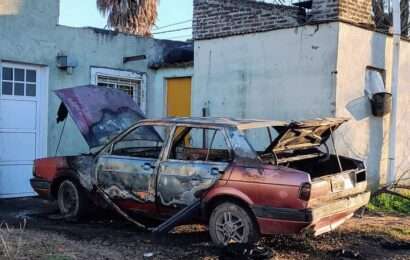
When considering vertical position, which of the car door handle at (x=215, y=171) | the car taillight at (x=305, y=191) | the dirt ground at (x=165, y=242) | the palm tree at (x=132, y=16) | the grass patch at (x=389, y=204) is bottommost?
the dirt ground at (x=165, y=242)

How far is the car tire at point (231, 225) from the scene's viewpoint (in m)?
6.71

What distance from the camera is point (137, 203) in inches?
297

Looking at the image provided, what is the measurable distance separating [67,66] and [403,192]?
23.1 feet

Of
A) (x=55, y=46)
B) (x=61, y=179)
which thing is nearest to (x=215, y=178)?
(x=61, y=179)

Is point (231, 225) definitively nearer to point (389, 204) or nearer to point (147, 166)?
point (147, 166)

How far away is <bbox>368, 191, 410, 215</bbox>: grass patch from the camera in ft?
33.2

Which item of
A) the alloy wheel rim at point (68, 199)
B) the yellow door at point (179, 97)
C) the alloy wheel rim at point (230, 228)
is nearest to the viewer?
the alloy wheel rim at point (230, 228)

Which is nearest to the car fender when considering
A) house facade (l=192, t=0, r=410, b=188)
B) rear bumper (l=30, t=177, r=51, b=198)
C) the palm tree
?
rear bumper (l=30, t=177, r=51, b=198)

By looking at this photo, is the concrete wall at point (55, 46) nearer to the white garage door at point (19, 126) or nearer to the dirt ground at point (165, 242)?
the white garage door at point (19, 126)

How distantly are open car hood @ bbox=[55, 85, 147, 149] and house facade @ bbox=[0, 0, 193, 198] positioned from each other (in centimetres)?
171

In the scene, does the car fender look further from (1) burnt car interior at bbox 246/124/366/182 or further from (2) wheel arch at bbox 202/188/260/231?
(1) burnt car interior at bbox 246/124/366/182

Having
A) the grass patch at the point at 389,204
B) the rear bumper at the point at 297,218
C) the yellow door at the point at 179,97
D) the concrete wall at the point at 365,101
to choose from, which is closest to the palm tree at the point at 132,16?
the yellow door at the point at 179,97

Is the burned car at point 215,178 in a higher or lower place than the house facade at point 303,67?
lower

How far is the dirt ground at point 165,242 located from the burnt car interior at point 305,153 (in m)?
0.90
